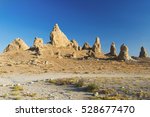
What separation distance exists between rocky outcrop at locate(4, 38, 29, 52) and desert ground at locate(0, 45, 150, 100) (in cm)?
676

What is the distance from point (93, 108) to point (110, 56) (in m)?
57.8

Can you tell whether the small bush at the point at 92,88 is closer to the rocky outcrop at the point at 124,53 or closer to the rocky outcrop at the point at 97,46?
the rocky outcrop at the point at 124,53

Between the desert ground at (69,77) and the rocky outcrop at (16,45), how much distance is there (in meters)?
6.76

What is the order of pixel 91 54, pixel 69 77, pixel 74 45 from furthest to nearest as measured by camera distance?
1. pixel 74 45
2. pixel 91 54
3. pixel 69 77

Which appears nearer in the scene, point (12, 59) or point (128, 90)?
point (128, 90)

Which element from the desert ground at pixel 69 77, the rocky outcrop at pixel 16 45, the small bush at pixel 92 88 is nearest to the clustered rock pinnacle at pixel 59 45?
the rocky outcrop at pixel 16 45

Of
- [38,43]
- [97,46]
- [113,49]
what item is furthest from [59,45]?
[113,49]

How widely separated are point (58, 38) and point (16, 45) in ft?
31.5

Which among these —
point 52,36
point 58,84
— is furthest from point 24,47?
point 58,84

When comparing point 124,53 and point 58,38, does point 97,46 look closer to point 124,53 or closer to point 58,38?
point 58,38

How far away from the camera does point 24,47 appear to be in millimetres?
77125

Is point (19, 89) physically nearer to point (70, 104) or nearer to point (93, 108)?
point (70, 104)

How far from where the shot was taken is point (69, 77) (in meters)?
34.2

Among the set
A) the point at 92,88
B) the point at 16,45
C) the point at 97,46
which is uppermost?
the point at 16,45
